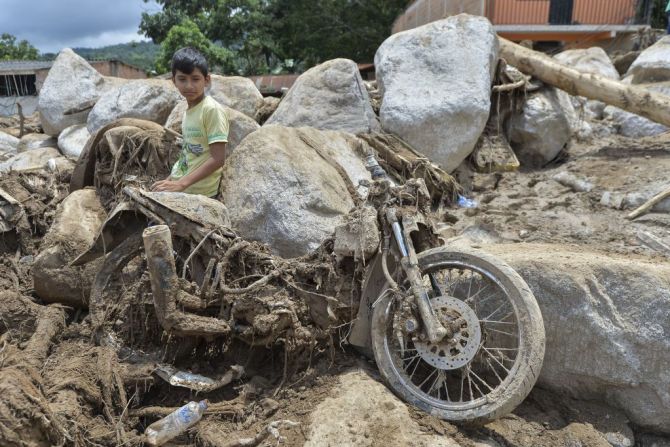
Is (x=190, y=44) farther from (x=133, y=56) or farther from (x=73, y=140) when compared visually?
(x=133, y=56)

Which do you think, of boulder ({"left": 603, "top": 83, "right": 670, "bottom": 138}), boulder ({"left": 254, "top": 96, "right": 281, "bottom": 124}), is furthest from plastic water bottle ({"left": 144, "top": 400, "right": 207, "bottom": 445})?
boulder ({"left": 603, "top": 83, "right": 670, "bottom": 138})

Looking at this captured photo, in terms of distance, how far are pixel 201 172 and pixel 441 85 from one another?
432 cm

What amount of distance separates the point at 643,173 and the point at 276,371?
5496 millimetres

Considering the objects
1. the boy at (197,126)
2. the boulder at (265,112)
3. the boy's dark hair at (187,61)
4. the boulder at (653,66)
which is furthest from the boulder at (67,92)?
the boulder at (653,66)

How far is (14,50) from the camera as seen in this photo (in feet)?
115

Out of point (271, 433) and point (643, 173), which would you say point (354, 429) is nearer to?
point (271, 433)

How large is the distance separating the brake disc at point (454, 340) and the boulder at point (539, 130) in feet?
Result: 18.3

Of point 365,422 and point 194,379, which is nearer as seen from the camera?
point 365,422

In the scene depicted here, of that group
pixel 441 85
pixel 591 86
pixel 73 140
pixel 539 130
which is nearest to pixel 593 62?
pixel 591 86

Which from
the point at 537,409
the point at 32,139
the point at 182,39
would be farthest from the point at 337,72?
the point at 182,39

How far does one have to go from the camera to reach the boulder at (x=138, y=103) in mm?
8281

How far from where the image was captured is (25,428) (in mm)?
2547

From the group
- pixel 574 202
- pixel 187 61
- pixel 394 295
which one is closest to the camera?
pixel 394 295

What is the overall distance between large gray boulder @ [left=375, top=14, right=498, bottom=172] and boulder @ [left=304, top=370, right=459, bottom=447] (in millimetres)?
4499
